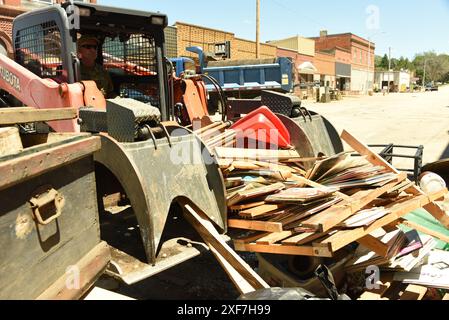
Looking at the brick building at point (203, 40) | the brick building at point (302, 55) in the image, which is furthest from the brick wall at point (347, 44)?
the brick building at point (203, 40)

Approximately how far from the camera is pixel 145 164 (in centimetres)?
294

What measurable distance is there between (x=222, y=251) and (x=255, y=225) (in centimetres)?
37

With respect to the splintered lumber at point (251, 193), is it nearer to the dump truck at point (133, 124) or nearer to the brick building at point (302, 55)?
the dump truck at point (133, 124)

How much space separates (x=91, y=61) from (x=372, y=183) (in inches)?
142

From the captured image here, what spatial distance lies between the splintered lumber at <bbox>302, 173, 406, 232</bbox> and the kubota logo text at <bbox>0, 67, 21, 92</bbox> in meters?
3.34

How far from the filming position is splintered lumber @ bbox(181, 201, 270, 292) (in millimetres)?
2758

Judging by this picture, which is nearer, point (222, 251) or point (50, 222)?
point (50, 222)

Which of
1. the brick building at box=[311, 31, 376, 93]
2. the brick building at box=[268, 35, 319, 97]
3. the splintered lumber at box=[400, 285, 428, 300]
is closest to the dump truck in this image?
the splintered lumber at box=[400, 285, 428, 300]

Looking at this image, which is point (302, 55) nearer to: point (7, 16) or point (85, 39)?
point (7, 16)

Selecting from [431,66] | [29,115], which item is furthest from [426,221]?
[431,66]

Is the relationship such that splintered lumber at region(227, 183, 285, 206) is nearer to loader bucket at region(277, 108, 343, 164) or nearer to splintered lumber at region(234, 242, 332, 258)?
splintered lumber at region(234, 242, 332, 258)

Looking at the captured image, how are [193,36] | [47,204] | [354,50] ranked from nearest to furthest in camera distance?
[47,204] → [193,36] → [354,50]

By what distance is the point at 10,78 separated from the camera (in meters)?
4.29
